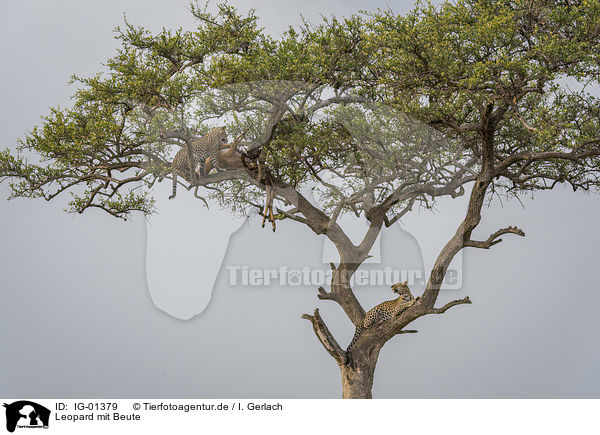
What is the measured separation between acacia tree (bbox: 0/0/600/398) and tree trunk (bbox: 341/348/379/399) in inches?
0.7

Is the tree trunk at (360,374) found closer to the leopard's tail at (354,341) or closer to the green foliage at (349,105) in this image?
the leopard's tail at (354,341)

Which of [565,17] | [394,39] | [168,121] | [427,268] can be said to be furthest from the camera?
[427,268]

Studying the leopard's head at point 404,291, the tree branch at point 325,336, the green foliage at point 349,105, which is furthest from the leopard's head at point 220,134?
the leopard's head at point 404,291

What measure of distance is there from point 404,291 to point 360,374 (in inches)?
52.4

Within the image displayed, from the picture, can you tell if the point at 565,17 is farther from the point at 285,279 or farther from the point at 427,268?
the point at 285,279

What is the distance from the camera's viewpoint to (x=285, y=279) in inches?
323

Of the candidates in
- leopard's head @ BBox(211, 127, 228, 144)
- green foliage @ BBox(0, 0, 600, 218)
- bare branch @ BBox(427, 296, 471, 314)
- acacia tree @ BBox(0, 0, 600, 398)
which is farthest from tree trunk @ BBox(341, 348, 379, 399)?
leopard's head @ BBox(211, 127, 228, 144)

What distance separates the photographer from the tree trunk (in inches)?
314

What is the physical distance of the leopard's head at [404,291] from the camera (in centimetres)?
747
